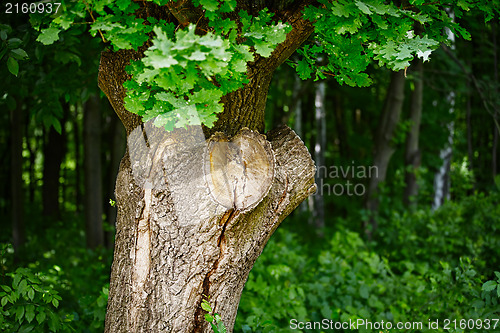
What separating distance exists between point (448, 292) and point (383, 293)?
70cm

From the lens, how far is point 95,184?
7227mm

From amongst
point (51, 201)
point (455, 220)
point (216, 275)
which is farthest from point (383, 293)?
point (51, 201)

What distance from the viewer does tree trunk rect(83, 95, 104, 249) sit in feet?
23.4

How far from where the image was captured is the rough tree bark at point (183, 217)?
206 centimetres

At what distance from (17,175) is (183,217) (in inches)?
227

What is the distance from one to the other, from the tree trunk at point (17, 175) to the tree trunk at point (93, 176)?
3.47 ft

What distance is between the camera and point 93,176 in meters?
7.19

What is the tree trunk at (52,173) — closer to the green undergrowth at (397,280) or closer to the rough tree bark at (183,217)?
the green undergrowth at (397,280)

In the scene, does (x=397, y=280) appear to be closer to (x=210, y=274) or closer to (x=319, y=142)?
(x=210, y=274)

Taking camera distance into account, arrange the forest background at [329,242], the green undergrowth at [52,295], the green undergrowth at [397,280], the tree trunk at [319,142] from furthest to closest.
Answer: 1. the tree trunk at [319,142]
2. the green undergrowth at [397,280]
3. the forest background at [329,242]
4. the green undergrowth at [52,295]

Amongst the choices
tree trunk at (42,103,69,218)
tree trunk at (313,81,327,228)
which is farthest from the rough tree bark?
tree trunk at (42,103,69,218)

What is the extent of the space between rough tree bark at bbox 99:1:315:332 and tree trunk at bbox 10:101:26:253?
5137mm

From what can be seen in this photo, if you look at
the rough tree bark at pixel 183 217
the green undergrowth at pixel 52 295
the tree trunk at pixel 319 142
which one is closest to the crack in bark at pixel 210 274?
the rough tree bark at pixel 183 217

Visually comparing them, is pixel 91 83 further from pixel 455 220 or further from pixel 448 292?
pixel 455 220
